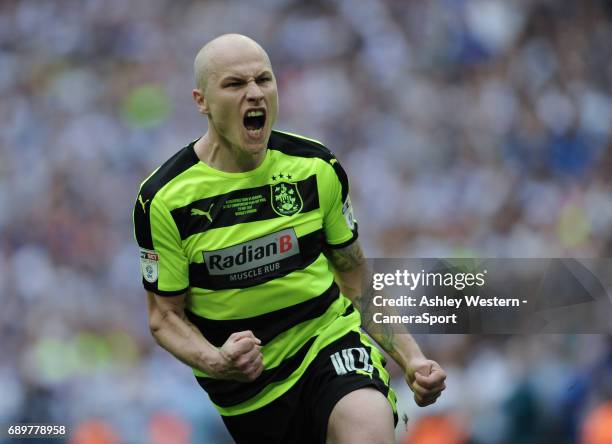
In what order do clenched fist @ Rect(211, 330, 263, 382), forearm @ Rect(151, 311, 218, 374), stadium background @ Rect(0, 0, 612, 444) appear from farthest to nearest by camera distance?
1. stadium background @ Rect(0, 0, 612, 444)
2. forearm @ Rect(151, 311, 218, 374)
3. clenched fist @ Rect(211, 330, 263, 382)

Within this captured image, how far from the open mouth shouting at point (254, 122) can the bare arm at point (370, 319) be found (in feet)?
1.75

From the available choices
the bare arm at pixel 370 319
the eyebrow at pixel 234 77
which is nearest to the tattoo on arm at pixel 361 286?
the bare arm at pixel 370 319

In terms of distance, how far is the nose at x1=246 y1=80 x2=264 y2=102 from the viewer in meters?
3.11

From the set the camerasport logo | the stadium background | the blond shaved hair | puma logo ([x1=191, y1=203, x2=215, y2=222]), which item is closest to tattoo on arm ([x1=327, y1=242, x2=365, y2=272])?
the camerasport logo

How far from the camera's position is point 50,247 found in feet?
18.2

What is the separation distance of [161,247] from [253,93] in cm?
58

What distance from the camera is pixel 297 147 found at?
3357mm

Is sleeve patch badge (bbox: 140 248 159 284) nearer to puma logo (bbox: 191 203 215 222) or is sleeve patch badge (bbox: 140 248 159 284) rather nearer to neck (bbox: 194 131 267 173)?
puma logo (bbox: 191 203 215 222)

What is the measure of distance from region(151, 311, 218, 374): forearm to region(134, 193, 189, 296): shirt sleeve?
0.10 meters

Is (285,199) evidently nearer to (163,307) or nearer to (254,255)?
(254,255)

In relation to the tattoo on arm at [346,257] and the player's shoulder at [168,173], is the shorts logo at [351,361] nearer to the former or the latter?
the tattoo on arm at [346,257]

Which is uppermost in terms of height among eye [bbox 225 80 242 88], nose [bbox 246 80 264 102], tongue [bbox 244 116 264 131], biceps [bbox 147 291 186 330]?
eye [bbox 225 80 242 88]

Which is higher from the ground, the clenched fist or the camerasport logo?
the camerasport logo

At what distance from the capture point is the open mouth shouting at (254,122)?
3137 millimetres
